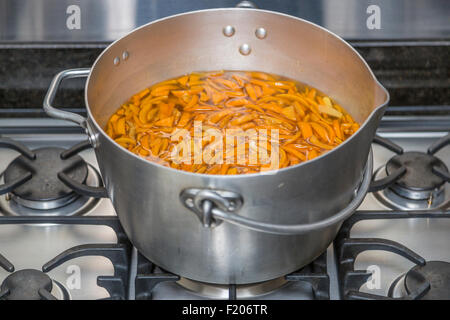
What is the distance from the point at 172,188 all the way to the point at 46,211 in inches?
15.9

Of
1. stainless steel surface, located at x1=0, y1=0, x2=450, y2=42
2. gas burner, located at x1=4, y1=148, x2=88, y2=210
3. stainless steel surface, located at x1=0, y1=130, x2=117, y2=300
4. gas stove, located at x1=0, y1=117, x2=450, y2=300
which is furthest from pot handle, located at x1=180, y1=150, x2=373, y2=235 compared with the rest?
stainless steel surface, located at x1=0, y1=0, x2=450, y2=42

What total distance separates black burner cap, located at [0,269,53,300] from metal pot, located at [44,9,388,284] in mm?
151

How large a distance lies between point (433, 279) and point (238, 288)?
29 cm

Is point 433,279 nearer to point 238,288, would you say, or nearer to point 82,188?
point 238,288

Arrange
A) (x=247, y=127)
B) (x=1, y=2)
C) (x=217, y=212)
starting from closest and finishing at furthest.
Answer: (x=217, y=212) < (x=247, y=127) < (x=1, y=2)

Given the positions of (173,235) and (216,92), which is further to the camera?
(216,92)

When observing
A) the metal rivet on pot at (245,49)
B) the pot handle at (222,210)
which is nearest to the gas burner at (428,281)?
the pot handle at (222,210)

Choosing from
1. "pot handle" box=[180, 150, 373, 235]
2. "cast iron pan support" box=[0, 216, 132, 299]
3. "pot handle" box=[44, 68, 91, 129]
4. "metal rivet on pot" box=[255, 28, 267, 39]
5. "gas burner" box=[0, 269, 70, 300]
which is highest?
"metal rivet on pot" box=[255, 28, 267, 39]

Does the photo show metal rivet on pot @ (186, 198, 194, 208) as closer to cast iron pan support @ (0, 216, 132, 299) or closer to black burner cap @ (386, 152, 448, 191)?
cast iron pan support @ (0, 216, 132, 299)

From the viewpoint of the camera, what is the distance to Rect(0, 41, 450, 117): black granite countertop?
1300 mm

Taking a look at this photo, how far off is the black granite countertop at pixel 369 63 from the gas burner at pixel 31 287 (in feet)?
1.39

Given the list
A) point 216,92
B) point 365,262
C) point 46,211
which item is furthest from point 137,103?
point 365,262

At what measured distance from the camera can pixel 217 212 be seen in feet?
2.66

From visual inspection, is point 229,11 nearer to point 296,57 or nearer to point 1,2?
point 296,57
